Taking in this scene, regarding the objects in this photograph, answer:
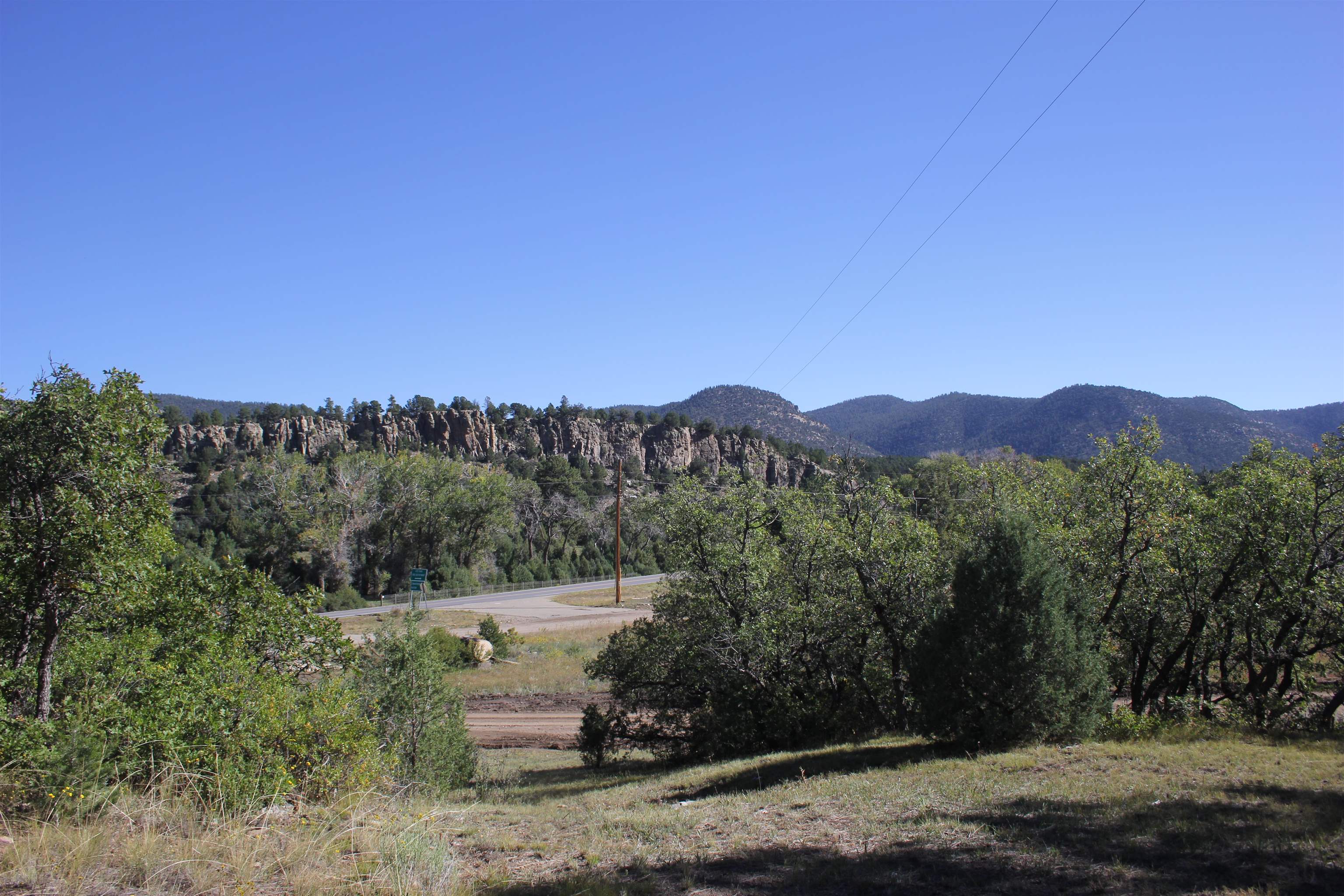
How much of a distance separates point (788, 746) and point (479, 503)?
187 feet

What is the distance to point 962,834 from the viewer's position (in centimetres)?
747

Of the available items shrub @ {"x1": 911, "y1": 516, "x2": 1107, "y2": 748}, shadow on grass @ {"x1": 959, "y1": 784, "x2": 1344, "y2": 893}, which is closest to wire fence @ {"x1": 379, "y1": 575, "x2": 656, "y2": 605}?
shrub @ {"x1": 911, "y1": 516, "x2": 1107, "y2": 748}

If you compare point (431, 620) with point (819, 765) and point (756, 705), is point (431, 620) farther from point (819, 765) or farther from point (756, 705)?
point (819, 765)

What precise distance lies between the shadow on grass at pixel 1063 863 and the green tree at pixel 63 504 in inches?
201

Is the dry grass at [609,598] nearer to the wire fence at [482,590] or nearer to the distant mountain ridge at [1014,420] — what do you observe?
the wire fence at [482,590]

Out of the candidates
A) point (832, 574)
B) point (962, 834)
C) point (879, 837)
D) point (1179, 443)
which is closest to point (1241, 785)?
point (962, 834)

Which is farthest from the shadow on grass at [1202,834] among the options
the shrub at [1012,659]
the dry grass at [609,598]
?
the dry grass at [609,598]

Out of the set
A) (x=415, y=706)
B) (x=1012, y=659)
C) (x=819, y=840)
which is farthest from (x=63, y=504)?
(x=1012, y=659)

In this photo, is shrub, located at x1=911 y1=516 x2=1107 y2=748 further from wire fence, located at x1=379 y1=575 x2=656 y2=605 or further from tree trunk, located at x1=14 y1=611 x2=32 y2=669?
wire fence, located at x1=379 y1=575 x2=656 y2=605

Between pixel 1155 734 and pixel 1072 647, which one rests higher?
pixel 1072 647

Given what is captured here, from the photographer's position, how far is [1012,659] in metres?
11.6

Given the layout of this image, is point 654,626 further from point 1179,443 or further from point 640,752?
point 1179,443

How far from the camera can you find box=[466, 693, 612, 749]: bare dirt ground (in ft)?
73.6

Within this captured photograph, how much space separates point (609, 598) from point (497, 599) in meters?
8.43
